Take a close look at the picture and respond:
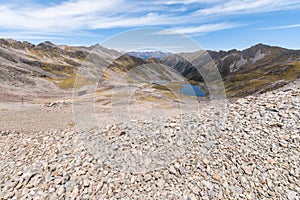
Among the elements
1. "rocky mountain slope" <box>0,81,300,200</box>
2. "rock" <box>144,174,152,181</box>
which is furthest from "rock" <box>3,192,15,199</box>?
"rock" <box>144,174,152,181</box>

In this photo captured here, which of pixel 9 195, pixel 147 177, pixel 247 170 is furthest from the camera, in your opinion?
pixel 147 177

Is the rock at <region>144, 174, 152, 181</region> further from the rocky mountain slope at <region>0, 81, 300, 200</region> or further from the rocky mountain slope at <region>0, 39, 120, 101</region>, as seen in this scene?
the rocky mountain slope at <region>0, 39, 120, 101</region>

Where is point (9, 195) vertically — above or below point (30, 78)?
below

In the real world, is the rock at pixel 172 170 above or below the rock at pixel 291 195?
above

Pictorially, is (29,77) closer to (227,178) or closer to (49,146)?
(49,146)

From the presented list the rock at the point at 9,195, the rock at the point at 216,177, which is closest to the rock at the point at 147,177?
the rock at the point at 216,177

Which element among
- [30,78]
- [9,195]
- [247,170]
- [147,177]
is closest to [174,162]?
[147,177]

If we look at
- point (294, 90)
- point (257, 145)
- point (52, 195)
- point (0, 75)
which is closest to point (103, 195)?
point (52, 195)

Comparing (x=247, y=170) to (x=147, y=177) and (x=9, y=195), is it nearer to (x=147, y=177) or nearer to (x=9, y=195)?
(x=147, y=177)

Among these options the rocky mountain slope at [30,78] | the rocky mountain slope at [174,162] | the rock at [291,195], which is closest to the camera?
the rock at [291,195]

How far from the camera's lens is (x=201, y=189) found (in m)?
8.80

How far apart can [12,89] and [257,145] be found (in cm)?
9512

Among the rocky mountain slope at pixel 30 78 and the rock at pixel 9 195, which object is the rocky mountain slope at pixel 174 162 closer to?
the rock at pixel 9 195

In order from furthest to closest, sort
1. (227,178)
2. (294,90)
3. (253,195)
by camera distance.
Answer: (294,90)
(227,178)
(253,195)
